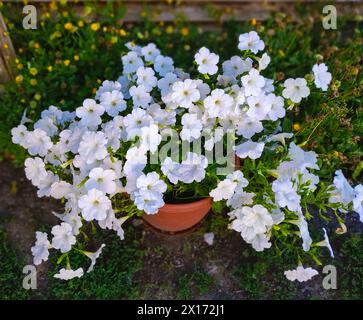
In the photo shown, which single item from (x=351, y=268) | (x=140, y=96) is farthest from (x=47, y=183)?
(x=351, y=268)

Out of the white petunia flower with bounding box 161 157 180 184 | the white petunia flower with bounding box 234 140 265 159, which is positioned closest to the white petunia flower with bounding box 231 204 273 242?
the white petunia flower with bounding box 234 140 265 159

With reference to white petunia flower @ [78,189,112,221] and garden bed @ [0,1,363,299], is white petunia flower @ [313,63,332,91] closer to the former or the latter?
garden bed @ [0,1,363,299]

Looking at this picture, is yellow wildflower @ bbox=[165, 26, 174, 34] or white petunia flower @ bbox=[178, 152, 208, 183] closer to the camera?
white petunia flower @ bbox=[178, 152, 208, 183]

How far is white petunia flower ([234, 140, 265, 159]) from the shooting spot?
247 cm

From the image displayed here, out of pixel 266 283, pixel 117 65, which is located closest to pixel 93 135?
pixel 117 65

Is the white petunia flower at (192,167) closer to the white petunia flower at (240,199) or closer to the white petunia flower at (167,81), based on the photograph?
the white petunia flower at (240,199)

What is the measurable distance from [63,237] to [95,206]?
0.27 meters

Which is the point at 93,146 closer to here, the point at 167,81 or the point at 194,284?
the point at 167,81

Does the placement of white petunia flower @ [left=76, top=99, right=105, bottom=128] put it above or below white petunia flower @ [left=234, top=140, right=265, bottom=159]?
above

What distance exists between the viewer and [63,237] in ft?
8.46

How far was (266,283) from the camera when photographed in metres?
3.00

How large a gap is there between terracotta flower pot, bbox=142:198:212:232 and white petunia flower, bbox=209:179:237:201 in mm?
264

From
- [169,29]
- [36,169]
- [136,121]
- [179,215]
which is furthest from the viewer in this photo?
[169,29]

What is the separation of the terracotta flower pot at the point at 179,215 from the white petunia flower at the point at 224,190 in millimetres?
260
